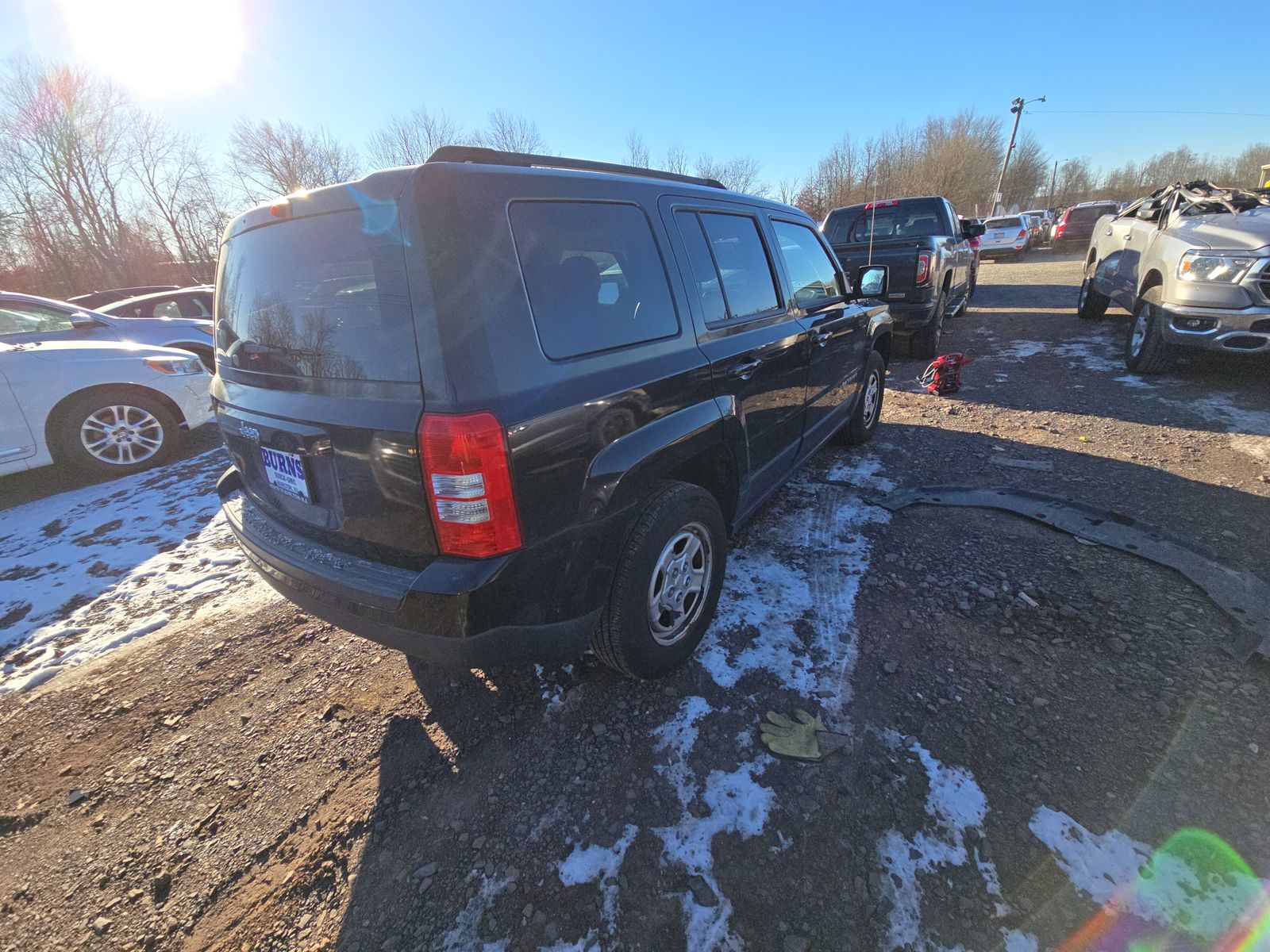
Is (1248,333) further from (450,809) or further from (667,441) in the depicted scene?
(450,809)

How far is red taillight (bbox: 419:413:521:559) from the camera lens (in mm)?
1476

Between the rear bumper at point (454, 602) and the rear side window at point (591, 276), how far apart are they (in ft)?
2.27

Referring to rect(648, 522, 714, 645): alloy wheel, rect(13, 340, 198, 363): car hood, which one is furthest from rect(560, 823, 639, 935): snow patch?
rect(13, 340, 198, 363): car hood

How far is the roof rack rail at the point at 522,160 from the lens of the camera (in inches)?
67.5

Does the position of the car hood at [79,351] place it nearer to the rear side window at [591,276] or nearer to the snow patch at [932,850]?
the rear side window at [591,276]

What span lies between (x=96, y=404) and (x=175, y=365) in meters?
0.70

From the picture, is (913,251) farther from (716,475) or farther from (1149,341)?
(716,475)

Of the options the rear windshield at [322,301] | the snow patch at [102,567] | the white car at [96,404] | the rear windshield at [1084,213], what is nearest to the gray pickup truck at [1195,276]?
the rear windshield at [322,301]

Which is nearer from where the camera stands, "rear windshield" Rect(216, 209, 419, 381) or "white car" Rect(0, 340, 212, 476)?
"rear windshield" Rect(216, 209, 419, 381)

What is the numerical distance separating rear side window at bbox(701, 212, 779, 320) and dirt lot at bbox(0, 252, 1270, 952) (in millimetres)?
1440

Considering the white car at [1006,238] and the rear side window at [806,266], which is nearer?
the rear side window at [806,266]

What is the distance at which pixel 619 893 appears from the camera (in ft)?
5.22

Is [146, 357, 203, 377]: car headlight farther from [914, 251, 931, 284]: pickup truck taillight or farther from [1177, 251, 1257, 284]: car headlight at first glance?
[1177, 251, 1257, 284]: car headlight

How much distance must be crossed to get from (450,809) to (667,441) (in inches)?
59.3
